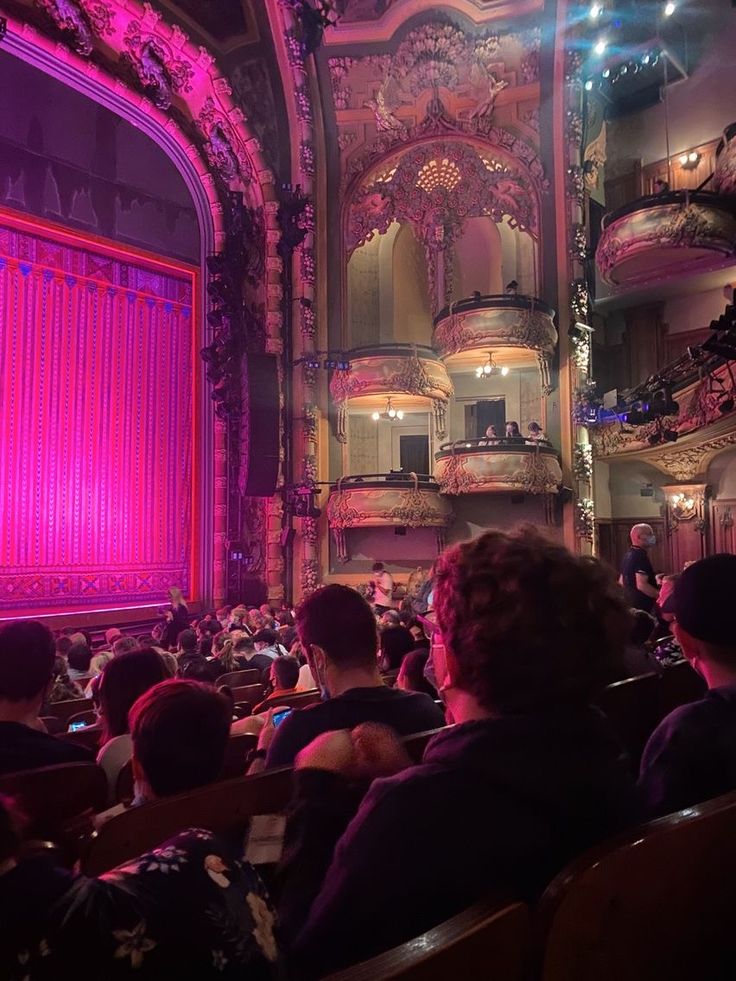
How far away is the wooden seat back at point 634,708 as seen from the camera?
2602 millimetres

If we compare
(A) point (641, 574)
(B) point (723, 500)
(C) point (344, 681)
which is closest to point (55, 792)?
(C) point (344, 681)

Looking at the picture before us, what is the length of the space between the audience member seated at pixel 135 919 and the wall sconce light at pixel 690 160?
1673cm

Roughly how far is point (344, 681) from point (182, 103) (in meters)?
14.1

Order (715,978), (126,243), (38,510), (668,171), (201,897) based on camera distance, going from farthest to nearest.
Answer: (668,171)
(126,243)
(38,510)
(715,978)
(201,897)

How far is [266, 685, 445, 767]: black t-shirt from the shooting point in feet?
6.11

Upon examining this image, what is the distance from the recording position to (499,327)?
536 inches

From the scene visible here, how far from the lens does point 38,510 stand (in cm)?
1187

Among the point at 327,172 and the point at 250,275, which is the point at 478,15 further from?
the point at 250,275

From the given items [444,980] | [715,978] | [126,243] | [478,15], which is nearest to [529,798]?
[444,980]

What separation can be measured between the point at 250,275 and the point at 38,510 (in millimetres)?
5959

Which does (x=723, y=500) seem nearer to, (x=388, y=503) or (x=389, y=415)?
(x=388, y=503)

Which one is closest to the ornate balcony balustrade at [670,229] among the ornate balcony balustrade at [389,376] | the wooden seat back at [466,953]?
the ornate balcony balustrade at [389,376]

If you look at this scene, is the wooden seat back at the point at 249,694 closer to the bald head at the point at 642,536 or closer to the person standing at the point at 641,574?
the person standing at the point at 641,574

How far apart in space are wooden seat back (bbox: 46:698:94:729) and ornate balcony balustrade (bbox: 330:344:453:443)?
1037cm
